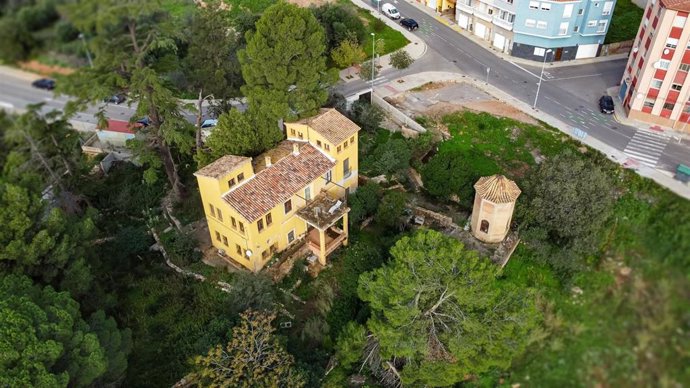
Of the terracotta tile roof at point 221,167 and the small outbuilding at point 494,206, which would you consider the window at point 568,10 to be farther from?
the terracotta tile roof at point 221,167

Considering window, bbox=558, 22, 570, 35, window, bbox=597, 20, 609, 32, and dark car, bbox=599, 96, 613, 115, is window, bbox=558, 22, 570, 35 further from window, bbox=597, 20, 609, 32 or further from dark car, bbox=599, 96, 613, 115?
dark car, bbox=599, 96, 613, 115

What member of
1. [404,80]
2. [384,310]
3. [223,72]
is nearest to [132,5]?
[384,310]

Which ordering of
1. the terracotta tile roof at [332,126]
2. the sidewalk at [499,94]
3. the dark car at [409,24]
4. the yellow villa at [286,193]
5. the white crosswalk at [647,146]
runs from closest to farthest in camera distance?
the yellow villa at [286,193] → the terracotta tile roof at [332,126] → the white crosswalk at [647,146] → the sidewalk at [499,94] → the dark car at [409,24]

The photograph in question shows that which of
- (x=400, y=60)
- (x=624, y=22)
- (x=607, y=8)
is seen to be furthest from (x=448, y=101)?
(x=624, y=22)

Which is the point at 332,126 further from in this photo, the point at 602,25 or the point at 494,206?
the point at 602,25

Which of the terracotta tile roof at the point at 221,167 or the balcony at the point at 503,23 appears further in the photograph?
the balcony at the point at 503,23

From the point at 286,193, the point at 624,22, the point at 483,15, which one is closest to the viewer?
the point at 286,193

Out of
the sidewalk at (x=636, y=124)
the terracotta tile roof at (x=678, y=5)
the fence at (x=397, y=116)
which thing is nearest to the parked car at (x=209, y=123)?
the fence at (x=397, y=116)
